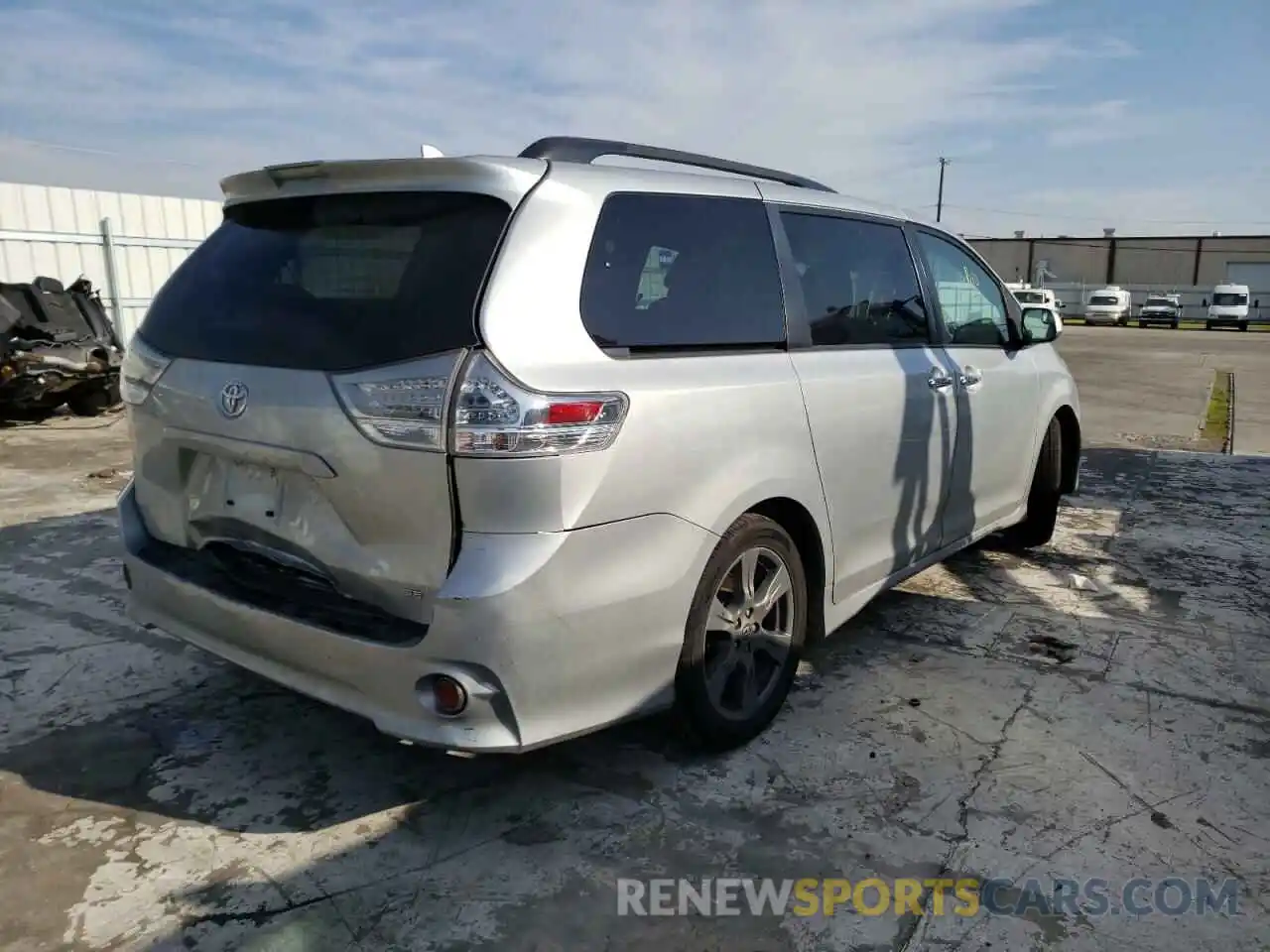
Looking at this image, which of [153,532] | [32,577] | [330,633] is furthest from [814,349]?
[32,577]

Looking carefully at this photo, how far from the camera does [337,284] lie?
8.06 feet

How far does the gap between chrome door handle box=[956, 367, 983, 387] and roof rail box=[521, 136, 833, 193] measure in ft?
3.33

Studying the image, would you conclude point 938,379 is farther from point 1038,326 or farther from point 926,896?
point 926,896

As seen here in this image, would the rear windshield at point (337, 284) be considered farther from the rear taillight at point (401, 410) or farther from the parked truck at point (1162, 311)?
the parked truck at point (1162, 311)

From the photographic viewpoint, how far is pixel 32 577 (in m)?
4.55

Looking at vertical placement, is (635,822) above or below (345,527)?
below

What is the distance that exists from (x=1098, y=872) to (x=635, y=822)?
1.26 m

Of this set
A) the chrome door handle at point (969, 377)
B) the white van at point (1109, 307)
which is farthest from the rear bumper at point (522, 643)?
the white van at point (1109, 307)

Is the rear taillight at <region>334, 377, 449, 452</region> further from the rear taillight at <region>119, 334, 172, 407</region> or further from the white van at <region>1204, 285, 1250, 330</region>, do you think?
the white van at <region>1204, 285, 1250, 330</region>

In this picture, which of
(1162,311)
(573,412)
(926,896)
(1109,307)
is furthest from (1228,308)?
(573,412)

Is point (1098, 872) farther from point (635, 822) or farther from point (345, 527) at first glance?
point (345, 527)

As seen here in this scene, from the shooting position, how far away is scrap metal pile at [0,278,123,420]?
883 cm

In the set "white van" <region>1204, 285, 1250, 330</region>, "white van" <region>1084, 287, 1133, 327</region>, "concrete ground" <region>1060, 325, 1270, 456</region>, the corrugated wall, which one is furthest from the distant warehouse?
the corrugated wall

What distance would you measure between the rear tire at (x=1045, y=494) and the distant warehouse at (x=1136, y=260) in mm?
55812
